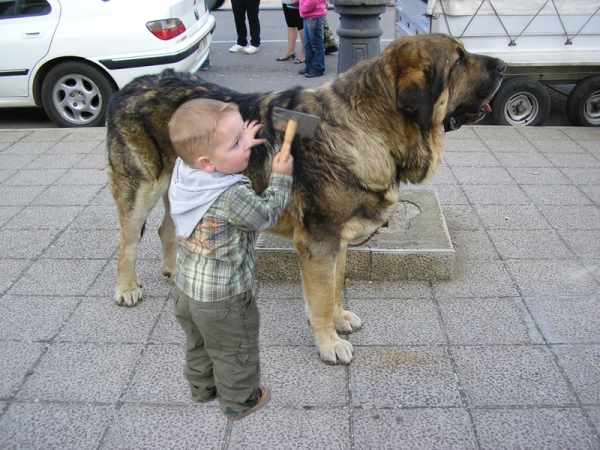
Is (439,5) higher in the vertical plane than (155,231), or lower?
higher

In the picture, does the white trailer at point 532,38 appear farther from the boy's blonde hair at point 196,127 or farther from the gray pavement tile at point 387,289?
the boy's blonde hair at point 196,127

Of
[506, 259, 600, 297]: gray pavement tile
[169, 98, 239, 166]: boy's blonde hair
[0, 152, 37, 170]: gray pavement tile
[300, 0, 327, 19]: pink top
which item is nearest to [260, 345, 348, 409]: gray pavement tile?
[169, 98, 239, 166]: boy's blonde hair

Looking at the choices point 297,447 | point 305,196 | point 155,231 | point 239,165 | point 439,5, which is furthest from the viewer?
point 439,5

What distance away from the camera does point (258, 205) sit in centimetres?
222

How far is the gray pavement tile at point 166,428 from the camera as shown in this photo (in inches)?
106

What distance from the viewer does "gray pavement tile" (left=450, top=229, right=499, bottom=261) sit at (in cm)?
431

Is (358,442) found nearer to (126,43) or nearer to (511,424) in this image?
(511,424)

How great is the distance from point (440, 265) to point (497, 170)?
2.40 meters

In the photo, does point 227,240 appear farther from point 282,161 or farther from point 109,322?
point 109,322

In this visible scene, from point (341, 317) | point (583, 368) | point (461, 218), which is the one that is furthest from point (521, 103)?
point (341, 317)

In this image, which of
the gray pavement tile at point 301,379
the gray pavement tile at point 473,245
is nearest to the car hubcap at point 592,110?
the gray pavement tile at point 473,245

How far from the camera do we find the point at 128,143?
11.3 feet

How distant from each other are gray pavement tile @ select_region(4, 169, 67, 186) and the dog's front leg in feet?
12.7

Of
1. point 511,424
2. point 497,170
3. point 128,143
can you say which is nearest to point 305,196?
point 128,143
